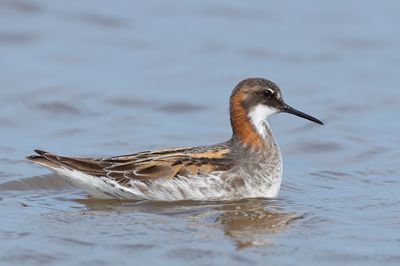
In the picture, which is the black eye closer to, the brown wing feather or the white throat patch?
the white throat patch

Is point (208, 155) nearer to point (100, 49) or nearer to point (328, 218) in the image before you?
point (328, 218)

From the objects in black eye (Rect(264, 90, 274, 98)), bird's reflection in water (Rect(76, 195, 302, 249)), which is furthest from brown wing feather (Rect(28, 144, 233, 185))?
black eye (Rect(264, 90, 274, 98))

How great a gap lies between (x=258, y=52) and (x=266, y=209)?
24.0 ft

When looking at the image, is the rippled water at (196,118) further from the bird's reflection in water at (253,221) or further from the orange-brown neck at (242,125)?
the orange-brown neck at (242,125)

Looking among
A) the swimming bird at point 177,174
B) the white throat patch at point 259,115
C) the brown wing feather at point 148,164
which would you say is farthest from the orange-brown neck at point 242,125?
the brown wing feather at point 148,164

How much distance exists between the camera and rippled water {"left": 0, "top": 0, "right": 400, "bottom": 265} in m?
10.6

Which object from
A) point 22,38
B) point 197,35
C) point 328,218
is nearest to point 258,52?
point 197,35

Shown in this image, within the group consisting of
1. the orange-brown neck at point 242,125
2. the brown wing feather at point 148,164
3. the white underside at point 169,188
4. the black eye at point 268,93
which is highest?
the black eye at point 268,93

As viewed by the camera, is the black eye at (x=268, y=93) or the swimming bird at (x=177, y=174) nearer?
the swimming bird at (x=177, y=174)

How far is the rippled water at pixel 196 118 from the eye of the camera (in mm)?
10633

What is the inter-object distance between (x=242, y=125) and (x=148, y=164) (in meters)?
1.23

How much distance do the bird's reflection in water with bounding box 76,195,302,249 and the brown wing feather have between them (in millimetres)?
299

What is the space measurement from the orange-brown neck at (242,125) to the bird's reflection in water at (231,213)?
751 mm

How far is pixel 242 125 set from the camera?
13.0m
